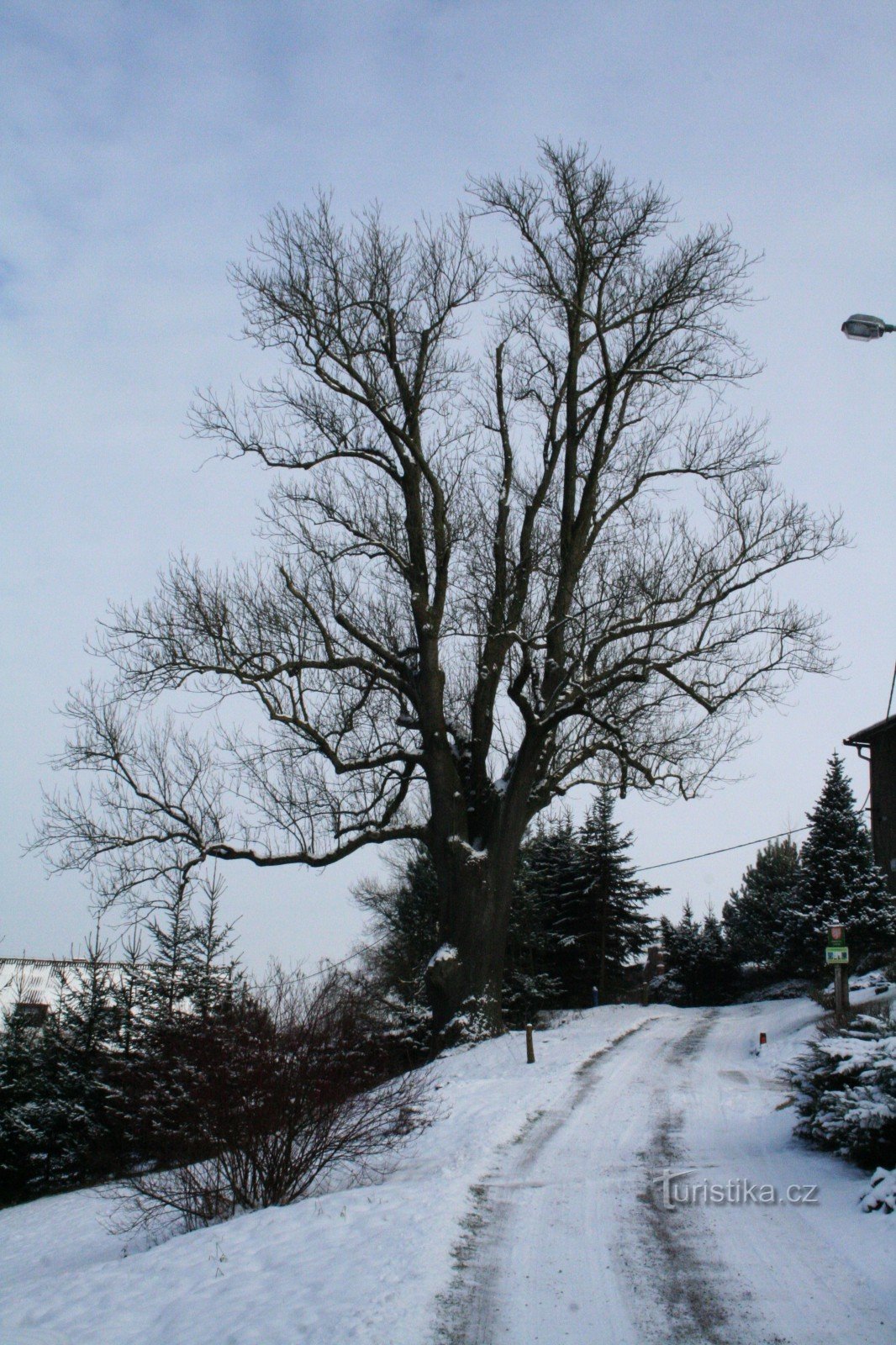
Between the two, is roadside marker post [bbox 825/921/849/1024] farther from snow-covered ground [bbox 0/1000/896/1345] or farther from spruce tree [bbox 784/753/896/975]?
spruce tree [bbox 784/753/896/975]

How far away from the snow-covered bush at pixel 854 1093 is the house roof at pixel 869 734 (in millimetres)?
24175

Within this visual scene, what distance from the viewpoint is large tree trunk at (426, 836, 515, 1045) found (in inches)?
611

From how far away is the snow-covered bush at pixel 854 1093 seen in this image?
23.3ft

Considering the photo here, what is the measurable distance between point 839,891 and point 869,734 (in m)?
9.04

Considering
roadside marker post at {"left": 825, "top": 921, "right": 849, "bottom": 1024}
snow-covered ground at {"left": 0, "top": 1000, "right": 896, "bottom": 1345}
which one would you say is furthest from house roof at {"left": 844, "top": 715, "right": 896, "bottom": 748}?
snow-covered ground at {"left": 0, "top": 1000, "right": 896, "bottom": 1345}

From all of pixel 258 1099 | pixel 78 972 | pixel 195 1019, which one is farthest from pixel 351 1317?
pixel 78 972

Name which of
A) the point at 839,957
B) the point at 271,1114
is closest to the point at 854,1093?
the point at 271,1114

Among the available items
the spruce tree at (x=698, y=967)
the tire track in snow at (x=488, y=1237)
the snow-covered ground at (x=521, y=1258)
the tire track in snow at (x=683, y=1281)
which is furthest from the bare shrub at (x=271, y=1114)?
the spruce tree at (x=698, y=967)

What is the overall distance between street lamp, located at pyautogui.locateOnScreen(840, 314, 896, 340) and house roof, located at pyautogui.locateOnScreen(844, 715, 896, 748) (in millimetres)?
24905

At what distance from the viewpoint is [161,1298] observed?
225 inches

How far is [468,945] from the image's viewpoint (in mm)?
15727

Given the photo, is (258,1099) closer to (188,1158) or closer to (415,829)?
(188,1158)

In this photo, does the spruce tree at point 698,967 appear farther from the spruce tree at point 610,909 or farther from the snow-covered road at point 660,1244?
the snow-covered road at point 660,1244

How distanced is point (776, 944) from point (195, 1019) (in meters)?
23.4
